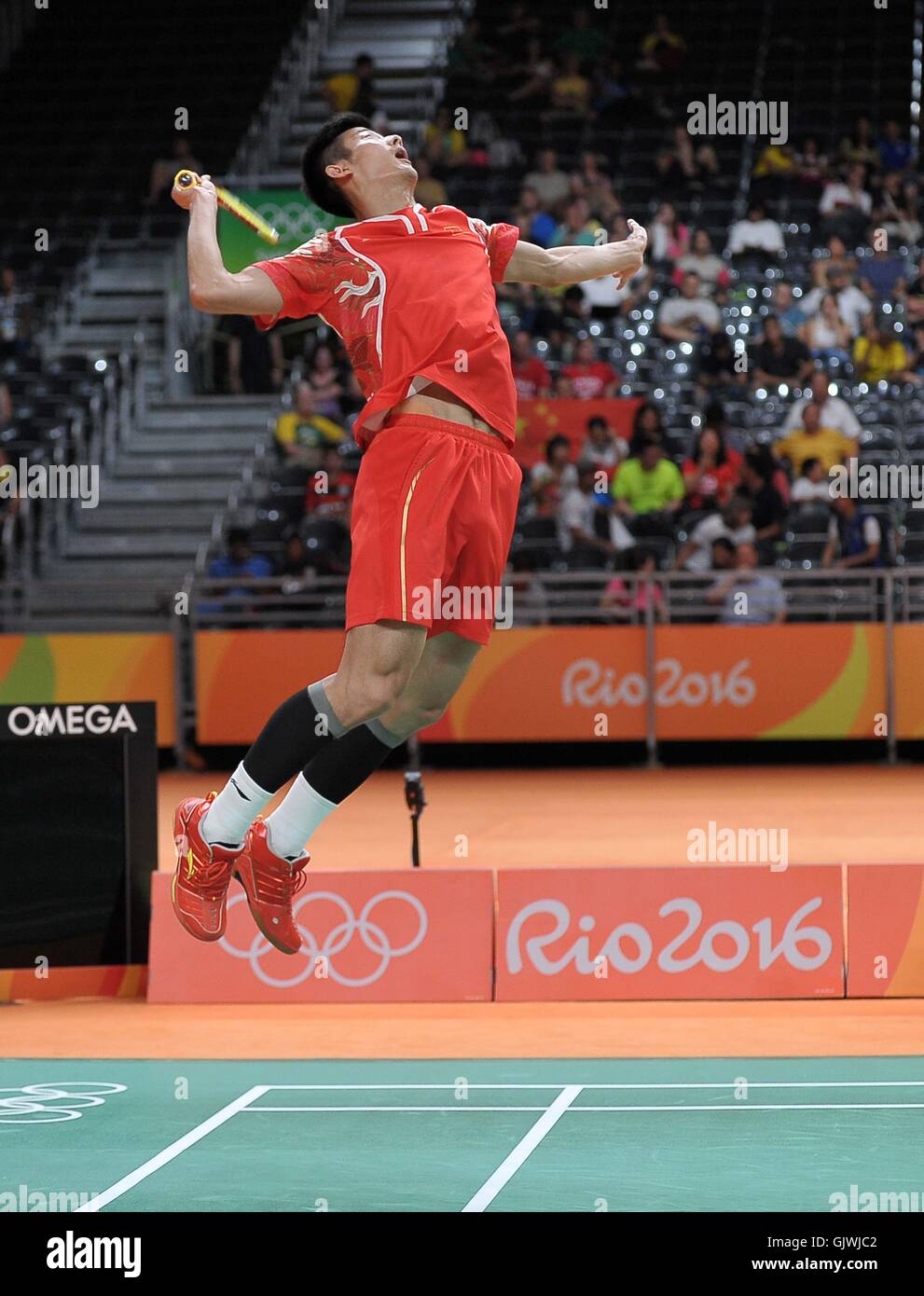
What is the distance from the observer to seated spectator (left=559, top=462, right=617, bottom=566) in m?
16.2

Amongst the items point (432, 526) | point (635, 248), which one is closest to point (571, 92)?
point (635, 248)

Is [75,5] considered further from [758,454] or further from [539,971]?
[539,971]

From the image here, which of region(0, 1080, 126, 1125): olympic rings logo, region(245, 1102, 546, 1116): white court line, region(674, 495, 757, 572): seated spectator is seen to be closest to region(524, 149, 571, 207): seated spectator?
region(674, 495, 757, 572): seated spectator

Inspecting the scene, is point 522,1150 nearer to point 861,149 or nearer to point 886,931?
point 886,931

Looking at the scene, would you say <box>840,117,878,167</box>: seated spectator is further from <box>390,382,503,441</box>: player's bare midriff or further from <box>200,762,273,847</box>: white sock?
<box>200,762,273,847</box>: white sock

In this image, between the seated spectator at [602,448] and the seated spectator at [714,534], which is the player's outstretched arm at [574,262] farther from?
the seated spectator at [602,448]

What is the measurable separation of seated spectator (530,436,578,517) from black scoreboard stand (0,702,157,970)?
806cm

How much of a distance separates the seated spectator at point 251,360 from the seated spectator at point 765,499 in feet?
19.6

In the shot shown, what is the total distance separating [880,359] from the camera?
56.4ft

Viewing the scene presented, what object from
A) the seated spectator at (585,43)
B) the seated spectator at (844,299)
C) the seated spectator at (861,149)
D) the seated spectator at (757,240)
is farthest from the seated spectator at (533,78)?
the seated spectator at (844,299)

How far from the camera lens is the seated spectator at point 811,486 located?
52.5ft

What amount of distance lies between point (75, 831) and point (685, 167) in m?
13.6
